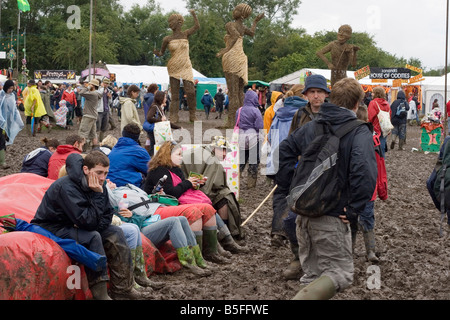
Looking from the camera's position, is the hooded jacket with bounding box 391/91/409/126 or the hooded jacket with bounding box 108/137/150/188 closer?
the hooded jacket with bounding box 108/137/150/188

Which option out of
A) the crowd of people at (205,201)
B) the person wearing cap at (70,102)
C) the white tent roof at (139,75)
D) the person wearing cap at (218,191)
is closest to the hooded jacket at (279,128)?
the crowd of people at (205,201)

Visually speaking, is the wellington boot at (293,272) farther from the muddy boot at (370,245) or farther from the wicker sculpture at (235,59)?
the wicker sculpture at (235,59)

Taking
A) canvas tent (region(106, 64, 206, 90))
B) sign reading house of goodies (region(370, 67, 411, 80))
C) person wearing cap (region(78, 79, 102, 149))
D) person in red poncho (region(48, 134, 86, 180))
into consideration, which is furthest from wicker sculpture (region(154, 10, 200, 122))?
canvas tent (region(106, 64, 206, 90))

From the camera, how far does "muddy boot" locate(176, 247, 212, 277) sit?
6453 mm

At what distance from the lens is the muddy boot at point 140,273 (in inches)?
234

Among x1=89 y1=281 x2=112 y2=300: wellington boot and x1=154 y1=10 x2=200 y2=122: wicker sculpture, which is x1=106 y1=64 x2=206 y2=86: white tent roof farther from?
x1=89 y1=281 x2=112 y2=300: wellington boot

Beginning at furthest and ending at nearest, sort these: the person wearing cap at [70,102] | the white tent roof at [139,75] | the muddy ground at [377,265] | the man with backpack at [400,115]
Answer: the white tent roof at [139,75] < the person wearing cap at [70,102] < the man with backpack at [400,115] < the muddy ground at [377,265]

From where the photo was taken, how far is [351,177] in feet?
14.0

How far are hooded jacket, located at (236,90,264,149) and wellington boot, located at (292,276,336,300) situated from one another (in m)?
7.34

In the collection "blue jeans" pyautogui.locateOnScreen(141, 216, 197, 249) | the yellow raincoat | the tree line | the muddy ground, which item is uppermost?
the tree line

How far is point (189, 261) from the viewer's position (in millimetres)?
6516

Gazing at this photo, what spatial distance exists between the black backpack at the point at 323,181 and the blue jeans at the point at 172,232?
2.21 metres

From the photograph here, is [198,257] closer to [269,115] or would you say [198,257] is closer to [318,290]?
[318,290]
